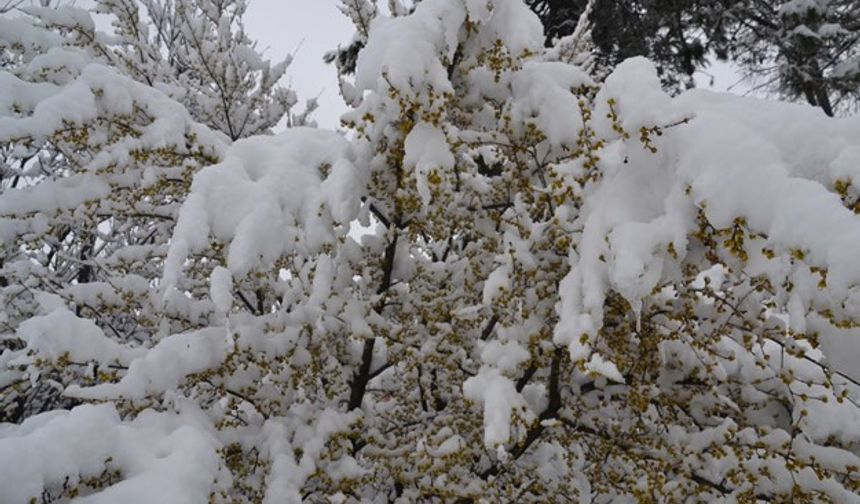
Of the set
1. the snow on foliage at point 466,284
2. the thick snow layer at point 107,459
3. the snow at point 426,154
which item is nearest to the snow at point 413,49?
the snow on foliage at point 466,284

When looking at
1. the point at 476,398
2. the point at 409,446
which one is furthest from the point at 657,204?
the point at 409,446

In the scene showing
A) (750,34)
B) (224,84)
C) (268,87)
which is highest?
(750,34)

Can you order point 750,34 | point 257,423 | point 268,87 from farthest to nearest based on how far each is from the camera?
point 750,34
point 268,87
point 257,423

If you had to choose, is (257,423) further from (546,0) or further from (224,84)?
(546,0)

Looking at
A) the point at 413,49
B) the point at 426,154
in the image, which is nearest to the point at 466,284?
the point at 426,154

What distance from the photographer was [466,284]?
332cm

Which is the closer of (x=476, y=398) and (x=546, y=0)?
(x=476, y=398)

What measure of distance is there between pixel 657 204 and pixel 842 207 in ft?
1.87

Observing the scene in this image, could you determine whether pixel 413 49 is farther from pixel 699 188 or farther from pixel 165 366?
pixel 165 366

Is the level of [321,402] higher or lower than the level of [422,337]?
lower

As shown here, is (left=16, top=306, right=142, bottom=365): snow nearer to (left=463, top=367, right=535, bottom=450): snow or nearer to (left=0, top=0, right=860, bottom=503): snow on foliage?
(left=0, top=0, right=860, bottom=503): snow on foliage

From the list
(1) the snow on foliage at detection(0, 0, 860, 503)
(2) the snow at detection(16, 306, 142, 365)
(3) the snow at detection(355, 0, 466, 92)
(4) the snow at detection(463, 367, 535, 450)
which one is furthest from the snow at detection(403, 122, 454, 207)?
(2) the snow at detection(16, 306, 142, 365)

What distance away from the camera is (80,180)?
308 centimetres

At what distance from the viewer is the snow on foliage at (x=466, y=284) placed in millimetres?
1846
